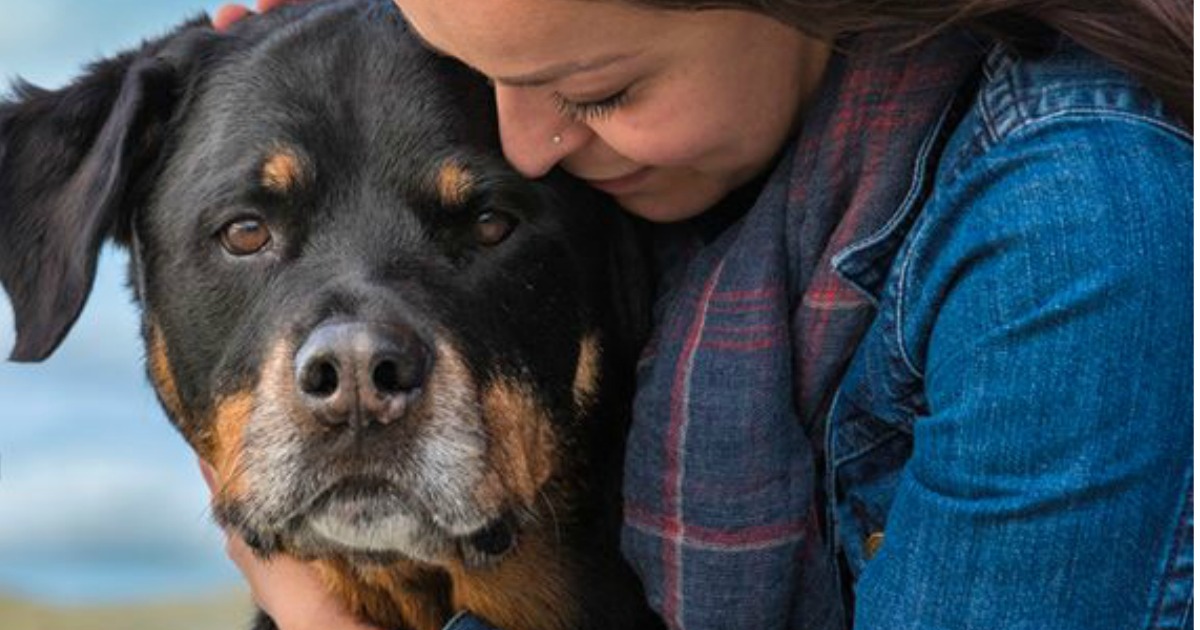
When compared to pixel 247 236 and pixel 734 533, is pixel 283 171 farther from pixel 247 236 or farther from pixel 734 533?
pixel 734 533

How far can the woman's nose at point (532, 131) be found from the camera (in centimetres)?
253

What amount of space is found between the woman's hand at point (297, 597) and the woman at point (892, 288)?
0.58m

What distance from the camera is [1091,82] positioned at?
7.16ft

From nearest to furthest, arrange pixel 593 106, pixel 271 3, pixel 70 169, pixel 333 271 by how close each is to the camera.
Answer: pixel 593 106
pixel 333 271
pixel 70 169
pixel 271 3

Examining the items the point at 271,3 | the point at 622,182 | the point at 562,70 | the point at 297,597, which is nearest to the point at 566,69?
the point at 562,70

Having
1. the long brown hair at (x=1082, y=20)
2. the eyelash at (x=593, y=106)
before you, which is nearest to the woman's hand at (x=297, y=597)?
the eyelash at (x=593, y=106)

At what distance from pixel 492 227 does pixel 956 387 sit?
90cm

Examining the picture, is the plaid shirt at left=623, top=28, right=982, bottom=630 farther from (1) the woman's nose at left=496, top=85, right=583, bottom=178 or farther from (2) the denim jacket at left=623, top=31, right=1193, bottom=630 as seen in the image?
(1) the woman's nose at left=496, top=85, right=583, bottom=178

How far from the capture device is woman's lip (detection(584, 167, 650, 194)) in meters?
2.65

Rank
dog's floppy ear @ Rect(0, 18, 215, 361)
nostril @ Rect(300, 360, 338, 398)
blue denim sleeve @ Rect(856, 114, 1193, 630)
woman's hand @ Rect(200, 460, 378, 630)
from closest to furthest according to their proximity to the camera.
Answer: blue denim sleeve @ Rect(856, 114, 1193, 630), nostril @ Rect(300, 360, 338, 398), dog's floppy ear @ Rect(0, 18, 215, 361), woman's hand @ Rect(200, 460, 378, 630)

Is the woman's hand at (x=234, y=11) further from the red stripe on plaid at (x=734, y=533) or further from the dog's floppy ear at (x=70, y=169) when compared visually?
the red stripe on plaid at (x=734, y=533)

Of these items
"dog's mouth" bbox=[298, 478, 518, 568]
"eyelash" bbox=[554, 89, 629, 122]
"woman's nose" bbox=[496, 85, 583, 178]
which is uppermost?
"eyelash" bbox=[554, 89, 629, 122]

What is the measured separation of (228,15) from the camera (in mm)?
3074

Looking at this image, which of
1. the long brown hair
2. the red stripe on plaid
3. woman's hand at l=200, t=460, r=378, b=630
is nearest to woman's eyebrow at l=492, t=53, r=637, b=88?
the long brown hair
